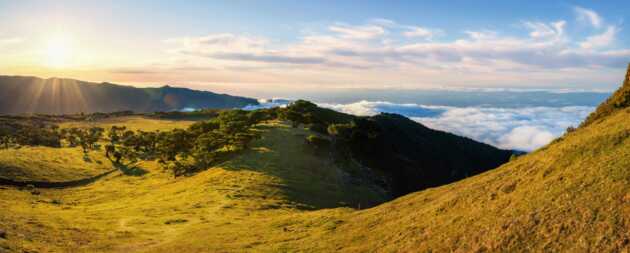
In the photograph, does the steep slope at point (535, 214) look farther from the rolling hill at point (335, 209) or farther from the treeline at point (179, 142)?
the treeline at point (179, 142)

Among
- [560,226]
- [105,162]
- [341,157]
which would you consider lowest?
[105,162]

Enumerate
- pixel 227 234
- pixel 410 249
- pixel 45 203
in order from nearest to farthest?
1. pixel 410 249
2. pixel 227 234
3. pixel 45 203

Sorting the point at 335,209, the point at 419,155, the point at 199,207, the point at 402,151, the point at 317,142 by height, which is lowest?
the point at 419,155

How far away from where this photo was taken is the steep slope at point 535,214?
18875 millimetres

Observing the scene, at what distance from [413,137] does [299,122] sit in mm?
67202

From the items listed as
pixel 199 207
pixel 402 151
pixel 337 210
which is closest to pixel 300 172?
pixel 199 207

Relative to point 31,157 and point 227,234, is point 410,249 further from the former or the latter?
point 31,157

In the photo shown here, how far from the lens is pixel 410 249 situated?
80.4 ft

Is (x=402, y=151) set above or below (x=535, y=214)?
below

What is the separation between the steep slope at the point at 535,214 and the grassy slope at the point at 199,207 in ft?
33.0

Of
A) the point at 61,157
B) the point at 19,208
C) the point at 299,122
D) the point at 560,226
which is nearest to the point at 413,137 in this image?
the point at 299,122

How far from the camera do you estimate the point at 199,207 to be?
58594 mm

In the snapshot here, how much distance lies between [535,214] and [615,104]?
3080 cm

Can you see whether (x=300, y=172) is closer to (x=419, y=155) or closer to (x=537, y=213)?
(x=537, y=213)
